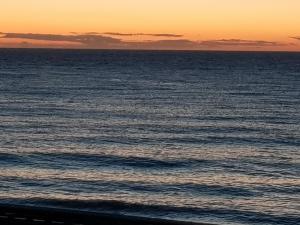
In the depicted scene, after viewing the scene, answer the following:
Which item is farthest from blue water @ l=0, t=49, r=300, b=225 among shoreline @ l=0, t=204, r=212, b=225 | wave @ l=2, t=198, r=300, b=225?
shoreline @ l=0, t=204, r=212, b=225

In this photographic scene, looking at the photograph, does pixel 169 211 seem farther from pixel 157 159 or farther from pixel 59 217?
pixel 59 217

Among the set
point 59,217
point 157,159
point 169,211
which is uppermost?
point 59,217

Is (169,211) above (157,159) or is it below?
above

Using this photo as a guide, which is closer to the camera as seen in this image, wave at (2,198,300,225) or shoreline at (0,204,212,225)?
shoreline at (0,204,212,225)

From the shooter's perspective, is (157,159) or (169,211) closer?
(169,211)

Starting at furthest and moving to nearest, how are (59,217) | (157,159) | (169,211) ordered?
(157,159), (169,211), (59,217)

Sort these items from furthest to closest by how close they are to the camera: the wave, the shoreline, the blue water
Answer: the blue water, the wave, the shoreline

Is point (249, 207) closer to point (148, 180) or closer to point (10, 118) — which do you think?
point (148, 180)

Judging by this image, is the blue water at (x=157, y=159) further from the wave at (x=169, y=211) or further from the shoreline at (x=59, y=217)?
the shoreline at (x=59, y=217)

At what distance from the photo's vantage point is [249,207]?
92.9ft

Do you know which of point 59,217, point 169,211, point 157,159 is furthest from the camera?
point 157,159

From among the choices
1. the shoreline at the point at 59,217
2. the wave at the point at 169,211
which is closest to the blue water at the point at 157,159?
the wave at the point at 169,211

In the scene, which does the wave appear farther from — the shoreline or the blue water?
the shoreline

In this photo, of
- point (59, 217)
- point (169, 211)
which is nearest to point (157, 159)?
point (169, 211)
